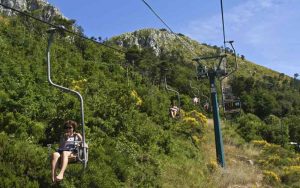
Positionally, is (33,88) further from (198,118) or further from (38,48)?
(198,118)

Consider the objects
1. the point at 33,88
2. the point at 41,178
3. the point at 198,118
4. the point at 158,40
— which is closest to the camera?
the point at 41,178

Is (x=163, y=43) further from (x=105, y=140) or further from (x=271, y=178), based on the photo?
(x=105, y=140)

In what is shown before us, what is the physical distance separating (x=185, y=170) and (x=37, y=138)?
5.25 meters

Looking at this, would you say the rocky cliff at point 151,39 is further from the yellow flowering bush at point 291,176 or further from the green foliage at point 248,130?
the yellow flowering bush at point 291,176

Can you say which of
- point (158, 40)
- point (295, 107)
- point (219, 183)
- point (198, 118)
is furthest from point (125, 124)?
point (158, 40)

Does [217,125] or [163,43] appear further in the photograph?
[163,43]

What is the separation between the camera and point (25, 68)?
18.3 meters

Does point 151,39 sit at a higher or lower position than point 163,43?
higher

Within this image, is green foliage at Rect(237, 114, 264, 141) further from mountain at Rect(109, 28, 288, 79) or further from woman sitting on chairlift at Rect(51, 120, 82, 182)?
mountain at Rect(109, 28, 288, 79)

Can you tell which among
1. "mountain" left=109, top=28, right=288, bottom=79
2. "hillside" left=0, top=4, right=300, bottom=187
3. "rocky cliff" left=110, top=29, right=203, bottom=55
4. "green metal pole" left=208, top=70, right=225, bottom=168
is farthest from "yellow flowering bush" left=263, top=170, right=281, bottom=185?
"rocky cliff" left=110, top=29, right=203, bottom=55

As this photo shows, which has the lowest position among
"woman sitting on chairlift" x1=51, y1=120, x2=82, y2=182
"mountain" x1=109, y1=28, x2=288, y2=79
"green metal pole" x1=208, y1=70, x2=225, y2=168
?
"woman sitting on chairlift" x1=51, y1=120, x2=82, y2=182

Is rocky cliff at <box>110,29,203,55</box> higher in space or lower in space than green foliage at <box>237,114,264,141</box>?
higher

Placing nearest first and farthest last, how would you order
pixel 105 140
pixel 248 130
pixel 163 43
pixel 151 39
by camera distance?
pixel 105 140, pixel 248 130, pixel 163 43, pixel 151 39

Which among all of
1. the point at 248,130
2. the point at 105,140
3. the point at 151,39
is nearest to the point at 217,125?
the point at 105,140
